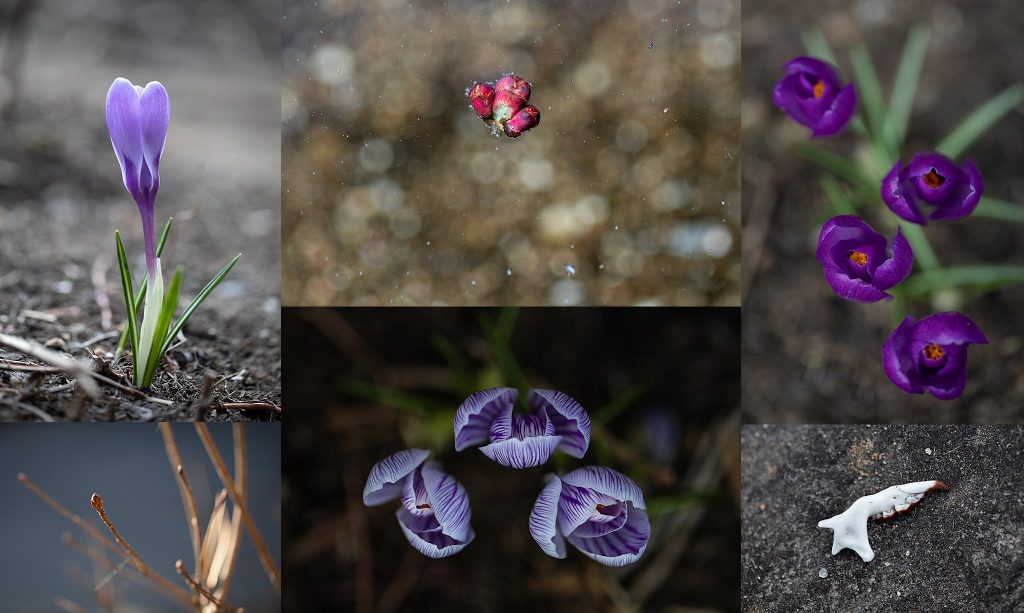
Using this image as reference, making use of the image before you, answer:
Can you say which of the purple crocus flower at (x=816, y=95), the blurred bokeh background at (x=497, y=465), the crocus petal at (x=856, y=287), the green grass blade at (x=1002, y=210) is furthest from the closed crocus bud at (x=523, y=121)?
the green grass blade at (x=1002, y=210)

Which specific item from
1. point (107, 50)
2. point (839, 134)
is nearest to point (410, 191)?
point (107, 50)

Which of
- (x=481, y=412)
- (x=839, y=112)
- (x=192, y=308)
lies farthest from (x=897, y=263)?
(x=192, y=308)

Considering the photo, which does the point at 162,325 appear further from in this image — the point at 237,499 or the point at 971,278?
the point at 971,278

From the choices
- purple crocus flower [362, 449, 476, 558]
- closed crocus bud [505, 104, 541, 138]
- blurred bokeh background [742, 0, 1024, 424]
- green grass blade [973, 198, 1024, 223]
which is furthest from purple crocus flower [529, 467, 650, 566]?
green grass blade [973, 198, 1024, 223]

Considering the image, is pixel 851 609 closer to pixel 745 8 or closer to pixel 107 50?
pixel 745 8

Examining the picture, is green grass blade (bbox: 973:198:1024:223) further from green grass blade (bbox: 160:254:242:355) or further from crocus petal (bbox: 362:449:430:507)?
green grass blade (bbox: 160:254:242:355)

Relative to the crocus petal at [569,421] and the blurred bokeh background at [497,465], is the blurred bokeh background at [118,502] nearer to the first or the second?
the blurred bokeh background at [497,465]
